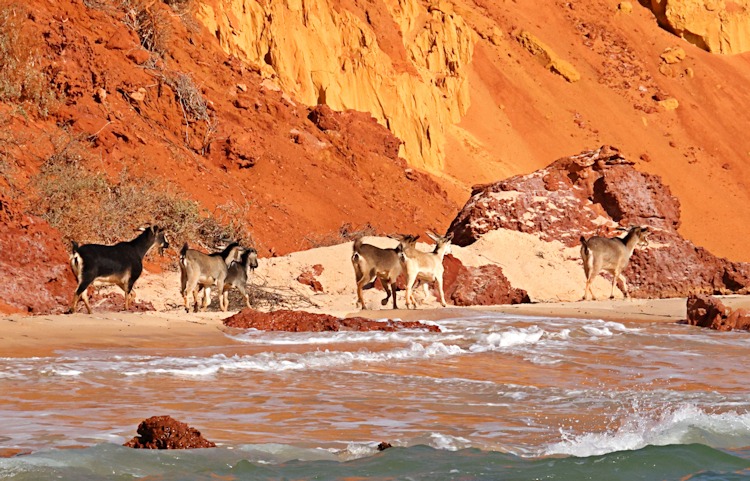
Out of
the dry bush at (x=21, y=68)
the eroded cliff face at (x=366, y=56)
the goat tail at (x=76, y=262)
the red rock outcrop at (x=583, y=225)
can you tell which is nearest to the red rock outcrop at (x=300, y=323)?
the goat tail at (x=76, y=262)

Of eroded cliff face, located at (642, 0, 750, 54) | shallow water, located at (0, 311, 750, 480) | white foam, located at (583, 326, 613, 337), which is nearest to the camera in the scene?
shallow water, located at (0, 311, 750, 480)

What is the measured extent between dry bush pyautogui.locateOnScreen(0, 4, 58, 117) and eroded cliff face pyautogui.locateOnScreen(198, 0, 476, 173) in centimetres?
1078

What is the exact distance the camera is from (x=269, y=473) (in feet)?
17.5

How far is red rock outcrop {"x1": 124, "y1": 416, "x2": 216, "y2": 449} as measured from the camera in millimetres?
5586

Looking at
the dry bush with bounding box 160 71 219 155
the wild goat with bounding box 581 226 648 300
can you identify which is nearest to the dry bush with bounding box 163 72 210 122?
the dry bush with bounding box 160 71 219 155

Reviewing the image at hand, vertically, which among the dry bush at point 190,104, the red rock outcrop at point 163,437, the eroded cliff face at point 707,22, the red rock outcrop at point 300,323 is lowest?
the red rock outcrop at point 163,437

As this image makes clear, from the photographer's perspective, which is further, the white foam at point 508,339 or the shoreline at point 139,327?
the white foam at point 508,339

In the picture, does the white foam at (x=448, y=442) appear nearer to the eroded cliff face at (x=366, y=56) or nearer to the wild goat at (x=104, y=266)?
the wild goat at (x=104, y=266)

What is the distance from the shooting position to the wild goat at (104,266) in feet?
42.0

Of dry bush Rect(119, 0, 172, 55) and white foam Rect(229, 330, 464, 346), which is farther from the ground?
dry bush Rect(119, 0, 172, 55)

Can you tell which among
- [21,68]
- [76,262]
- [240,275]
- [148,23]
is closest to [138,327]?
[76,262]

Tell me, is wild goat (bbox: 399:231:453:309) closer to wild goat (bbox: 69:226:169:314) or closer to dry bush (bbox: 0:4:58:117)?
wild goat (bbox: 69:226:169:314)

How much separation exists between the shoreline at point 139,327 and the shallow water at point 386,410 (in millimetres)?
483

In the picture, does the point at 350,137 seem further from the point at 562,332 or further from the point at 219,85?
the point at 562,332
